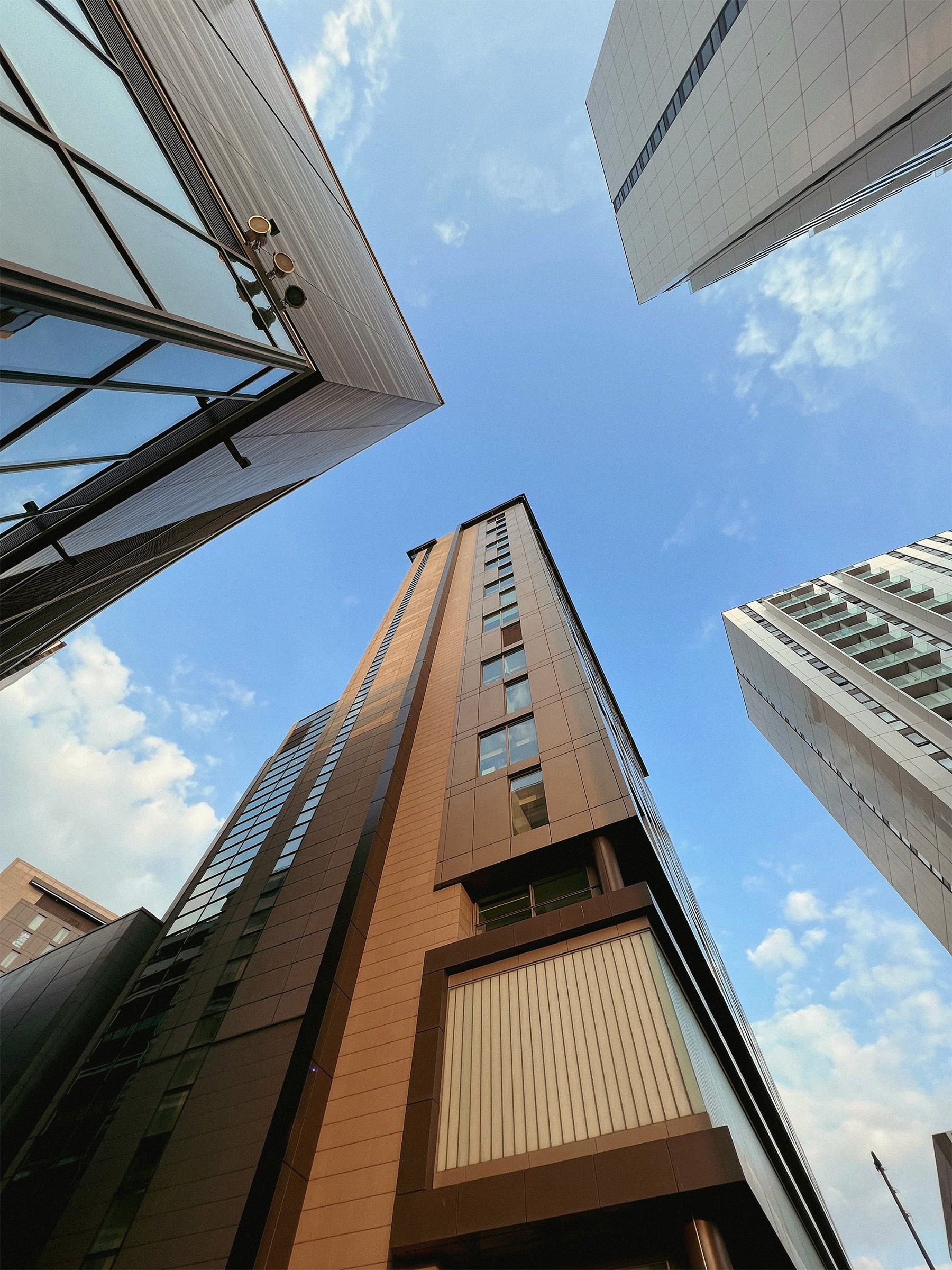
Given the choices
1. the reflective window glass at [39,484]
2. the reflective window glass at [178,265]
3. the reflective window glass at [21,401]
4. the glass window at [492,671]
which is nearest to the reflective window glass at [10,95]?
the reflective window glass at [178,265]

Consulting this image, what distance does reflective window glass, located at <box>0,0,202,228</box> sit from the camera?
5625mm

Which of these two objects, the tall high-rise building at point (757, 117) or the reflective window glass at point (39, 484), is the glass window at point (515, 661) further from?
the tall high-rise building at point (757, 117)

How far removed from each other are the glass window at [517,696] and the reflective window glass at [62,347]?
18391 mm

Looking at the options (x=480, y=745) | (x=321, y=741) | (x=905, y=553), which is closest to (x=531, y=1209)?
(x=480, y=745)

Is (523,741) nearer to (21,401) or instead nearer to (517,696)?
(517,696)

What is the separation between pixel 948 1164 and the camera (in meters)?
28.3

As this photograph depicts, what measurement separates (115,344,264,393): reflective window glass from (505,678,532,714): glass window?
1583 centimetres

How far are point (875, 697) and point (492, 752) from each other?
42.4 m

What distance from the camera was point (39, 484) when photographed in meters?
7.99

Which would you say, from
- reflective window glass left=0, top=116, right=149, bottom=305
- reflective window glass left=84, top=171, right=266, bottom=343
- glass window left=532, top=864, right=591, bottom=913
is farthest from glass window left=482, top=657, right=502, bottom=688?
reflective window glass left=0, top=116, right=149, bottom=305

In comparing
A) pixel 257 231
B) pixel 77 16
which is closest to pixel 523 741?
pixel 257 231

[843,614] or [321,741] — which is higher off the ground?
[843,614]

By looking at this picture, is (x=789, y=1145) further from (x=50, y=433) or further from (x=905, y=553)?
(x=905, y=553)

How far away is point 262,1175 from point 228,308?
14499 mm
